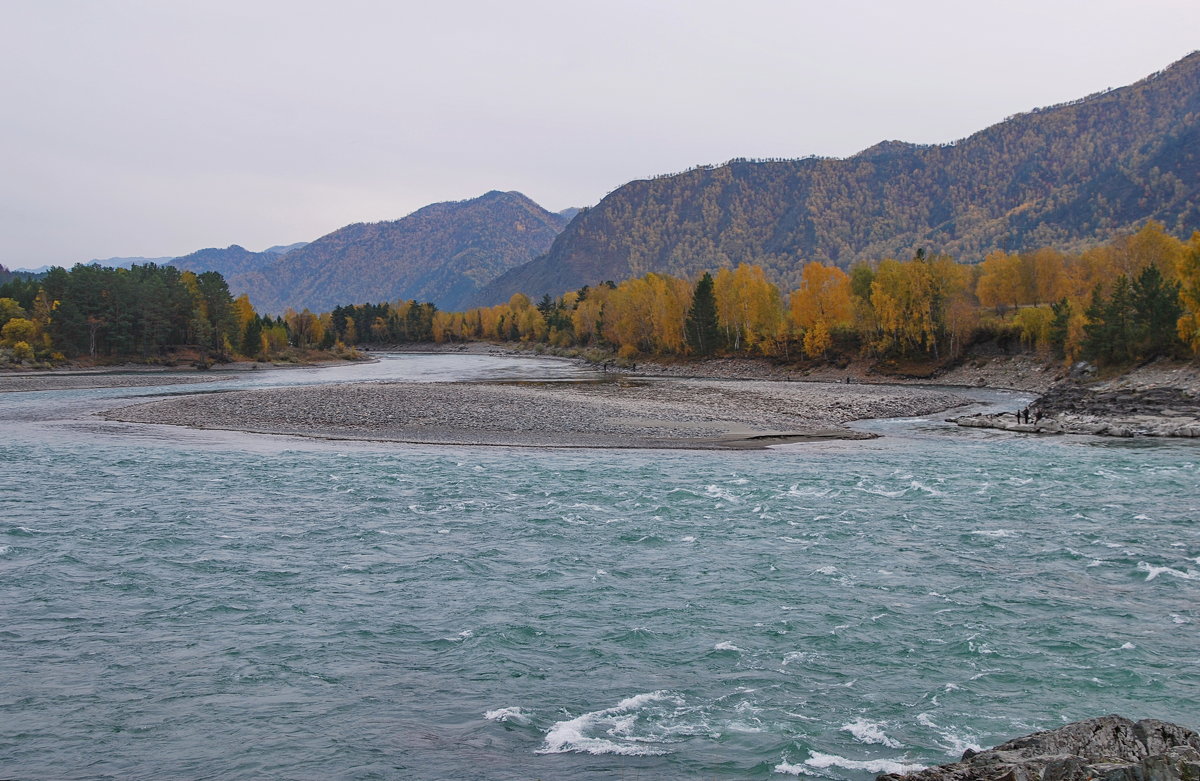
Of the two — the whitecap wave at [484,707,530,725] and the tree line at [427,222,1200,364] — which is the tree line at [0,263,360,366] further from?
the whitecap wave at [484,707,530,725]

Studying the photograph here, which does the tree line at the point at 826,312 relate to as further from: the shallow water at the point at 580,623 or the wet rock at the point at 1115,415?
the shallow water at the point at 580,623

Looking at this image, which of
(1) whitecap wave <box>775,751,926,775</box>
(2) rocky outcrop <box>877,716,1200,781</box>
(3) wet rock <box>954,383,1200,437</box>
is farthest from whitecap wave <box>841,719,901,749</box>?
(3) wet rock <box>954,383,1200,437</box>

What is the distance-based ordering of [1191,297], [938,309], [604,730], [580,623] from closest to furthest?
[604,730], [580,623], [1191,297], [938,309]

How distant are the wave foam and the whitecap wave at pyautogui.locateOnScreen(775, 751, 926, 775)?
1740 millimetres

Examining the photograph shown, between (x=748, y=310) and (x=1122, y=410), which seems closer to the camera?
(x=1122, y=410)

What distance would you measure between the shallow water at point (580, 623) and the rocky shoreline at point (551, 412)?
14898 mm

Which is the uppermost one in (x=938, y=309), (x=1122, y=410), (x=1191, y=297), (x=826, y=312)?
(x=826, y=312)

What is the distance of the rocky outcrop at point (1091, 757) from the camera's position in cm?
761

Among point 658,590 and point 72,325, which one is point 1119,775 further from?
point 72,325

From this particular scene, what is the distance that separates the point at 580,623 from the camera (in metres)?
16.3

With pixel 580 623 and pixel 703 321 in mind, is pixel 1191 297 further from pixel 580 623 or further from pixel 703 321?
pixel 703 321

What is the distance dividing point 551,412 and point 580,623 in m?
40.6

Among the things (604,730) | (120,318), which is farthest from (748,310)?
(604,730)

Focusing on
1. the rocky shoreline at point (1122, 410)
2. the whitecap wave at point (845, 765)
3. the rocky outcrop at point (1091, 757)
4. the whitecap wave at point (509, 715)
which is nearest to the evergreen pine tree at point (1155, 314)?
the rocky shoreline at point (1122, 410)
